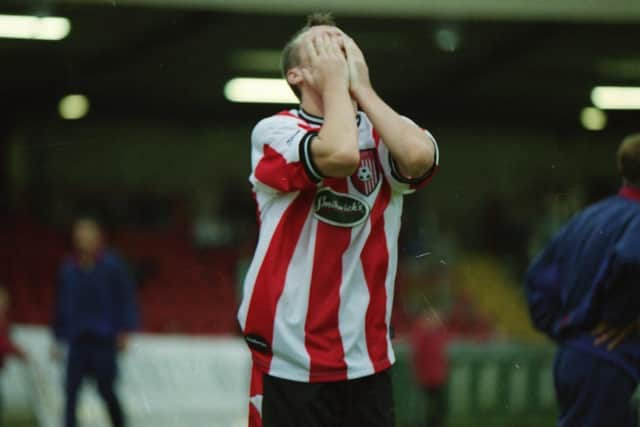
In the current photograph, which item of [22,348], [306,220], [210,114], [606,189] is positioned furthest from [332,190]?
[210,114]

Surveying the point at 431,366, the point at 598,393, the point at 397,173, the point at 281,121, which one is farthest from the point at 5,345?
the point at 397,173

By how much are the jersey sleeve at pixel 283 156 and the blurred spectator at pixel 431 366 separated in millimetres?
8088

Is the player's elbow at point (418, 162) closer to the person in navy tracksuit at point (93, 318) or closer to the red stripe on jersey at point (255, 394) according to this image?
the red stripe on jersey at point (255, 394)

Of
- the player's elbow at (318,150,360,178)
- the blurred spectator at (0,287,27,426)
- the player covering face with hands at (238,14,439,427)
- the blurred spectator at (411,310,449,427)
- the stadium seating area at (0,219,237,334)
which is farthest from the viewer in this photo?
the stadium seating area at (0,219,237,334)

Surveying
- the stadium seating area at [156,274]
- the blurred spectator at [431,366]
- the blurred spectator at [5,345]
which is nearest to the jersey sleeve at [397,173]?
the blurred spectator at [5,345]

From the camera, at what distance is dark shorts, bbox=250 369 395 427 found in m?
2.42

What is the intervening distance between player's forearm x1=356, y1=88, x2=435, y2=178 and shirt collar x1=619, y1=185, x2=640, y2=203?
132cm

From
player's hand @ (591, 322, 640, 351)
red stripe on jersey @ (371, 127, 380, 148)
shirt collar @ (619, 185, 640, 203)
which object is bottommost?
player's hand @ (591, 322, 640, 351)

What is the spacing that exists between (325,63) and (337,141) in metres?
0.21

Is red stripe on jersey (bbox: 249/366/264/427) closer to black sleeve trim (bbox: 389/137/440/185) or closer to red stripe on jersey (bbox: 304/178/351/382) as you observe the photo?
red stripe on jersey (bbox: 304/178/351/382)

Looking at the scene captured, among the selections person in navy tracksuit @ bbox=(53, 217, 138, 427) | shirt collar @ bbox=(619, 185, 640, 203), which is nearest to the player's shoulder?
shirt collar @ bbox=(619, 185, 640, 203)

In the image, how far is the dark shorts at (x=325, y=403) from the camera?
7.95 feet

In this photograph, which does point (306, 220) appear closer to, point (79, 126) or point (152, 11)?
point (152, 11)

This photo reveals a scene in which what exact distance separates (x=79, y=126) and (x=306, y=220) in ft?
54.5
